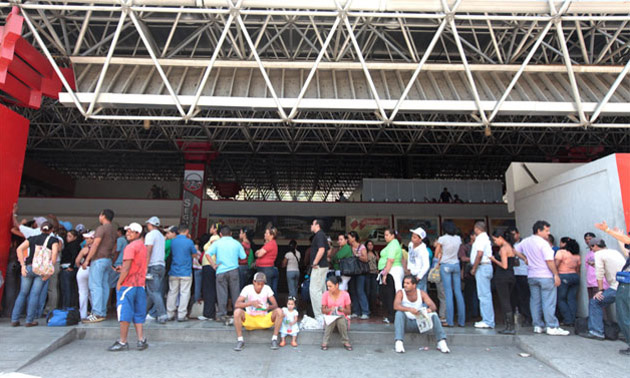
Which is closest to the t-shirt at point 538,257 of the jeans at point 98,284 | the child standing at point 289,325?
the child standing at point 289,325

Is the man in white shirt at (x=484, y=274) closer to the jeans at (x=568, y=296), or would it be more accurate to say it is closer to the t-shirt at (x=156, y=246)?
the jeans at (x=568, y=296)

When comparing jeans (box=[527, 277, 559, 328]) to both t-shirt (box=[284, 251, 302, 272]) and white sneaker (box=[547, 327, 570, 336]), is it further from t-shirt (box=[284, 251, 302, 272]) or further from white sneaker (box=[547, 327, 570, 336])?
t-shirt (box=[284, 251, 302, 272])

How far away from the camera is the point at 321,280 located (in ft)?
19.7

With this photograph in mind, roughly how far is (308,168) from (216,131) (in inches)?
406

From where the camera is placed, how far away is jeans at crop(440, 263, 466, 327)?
5844 mm

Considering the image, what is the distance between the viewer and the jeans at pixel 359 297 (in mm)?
6523

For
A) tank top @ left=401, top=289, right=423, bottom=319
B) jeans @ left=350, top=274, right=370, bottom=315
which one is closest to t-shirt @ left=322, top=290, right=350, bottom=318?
tank top @ left=401, top=289, right=423, bottom=319

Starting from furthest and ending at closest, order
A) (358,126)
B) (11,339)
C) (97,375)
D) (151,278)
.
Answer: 1. (358,126)
2. (151,278)
3. (11,339)
4. (97,375)

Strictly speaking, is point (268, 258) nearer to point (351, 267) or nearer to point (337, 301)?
point (351, 267)

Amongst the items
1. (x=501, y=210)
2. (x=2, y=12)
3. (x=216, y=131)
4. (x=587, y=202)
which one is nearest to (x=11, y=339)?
(x=2, y=12)

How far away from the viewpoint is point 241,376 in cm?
407

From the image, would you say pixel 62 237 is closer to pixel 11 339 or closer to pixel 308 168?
pixel 11 339

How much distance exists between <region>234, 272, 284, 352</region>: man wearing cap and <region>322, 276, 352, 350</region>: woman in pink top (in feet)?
2.11

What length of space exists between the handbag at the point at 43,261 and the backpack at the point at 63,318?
63 cm
